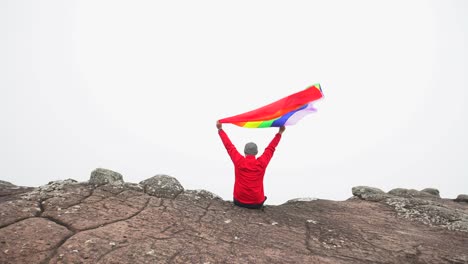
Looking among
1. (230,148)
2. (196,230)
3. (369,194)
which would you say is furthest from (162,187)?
(369,194)

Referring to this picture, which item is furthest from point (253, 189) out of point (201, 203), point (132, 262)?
point (132, 262)

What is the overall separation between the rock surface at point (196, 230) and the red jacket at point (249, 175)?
1.22 feet

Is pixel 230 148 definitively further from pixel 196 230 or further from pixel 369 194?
pixel 369 194

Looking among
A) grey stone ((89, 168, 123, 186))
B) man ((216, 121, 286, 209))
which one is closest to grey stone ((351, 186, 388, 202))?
man ((216, 121, 286, 209))

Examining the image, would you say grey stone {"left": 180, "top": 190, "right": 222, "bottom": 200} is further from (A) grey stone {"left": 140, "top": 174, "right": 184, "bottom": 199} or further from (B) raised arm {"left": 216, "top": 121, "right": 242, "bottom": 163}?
(B) raised arm {"left": 216, "top": 121, "right": 242, "bottom": 163}

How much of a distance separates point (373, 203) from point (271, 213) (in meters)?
4.07

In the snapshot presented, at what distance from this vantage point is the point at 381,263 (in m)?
4.59

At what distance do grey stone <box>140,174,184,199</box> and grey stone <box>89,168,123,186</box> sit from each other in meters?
0.68

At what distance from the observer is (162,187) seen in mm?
7094

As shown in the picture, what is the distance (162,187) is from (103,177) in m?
1.56

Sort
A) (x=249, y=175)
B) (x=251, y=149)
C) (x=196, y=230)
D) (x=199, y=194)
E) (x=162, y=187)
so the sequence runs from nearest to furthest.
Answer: (x=196, y=230), (x=249, y=175), (x=251, y=149), (x=162, y=187), (x=199, y=194)

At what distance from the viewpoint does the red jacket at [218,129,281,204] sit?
6.72m

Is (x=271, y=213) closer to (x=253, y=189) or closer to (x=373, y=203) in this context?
(x=253, y=189)

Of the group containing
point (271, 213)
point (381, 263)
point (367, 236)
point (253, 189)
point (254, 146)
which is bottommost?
point (381, 263)
